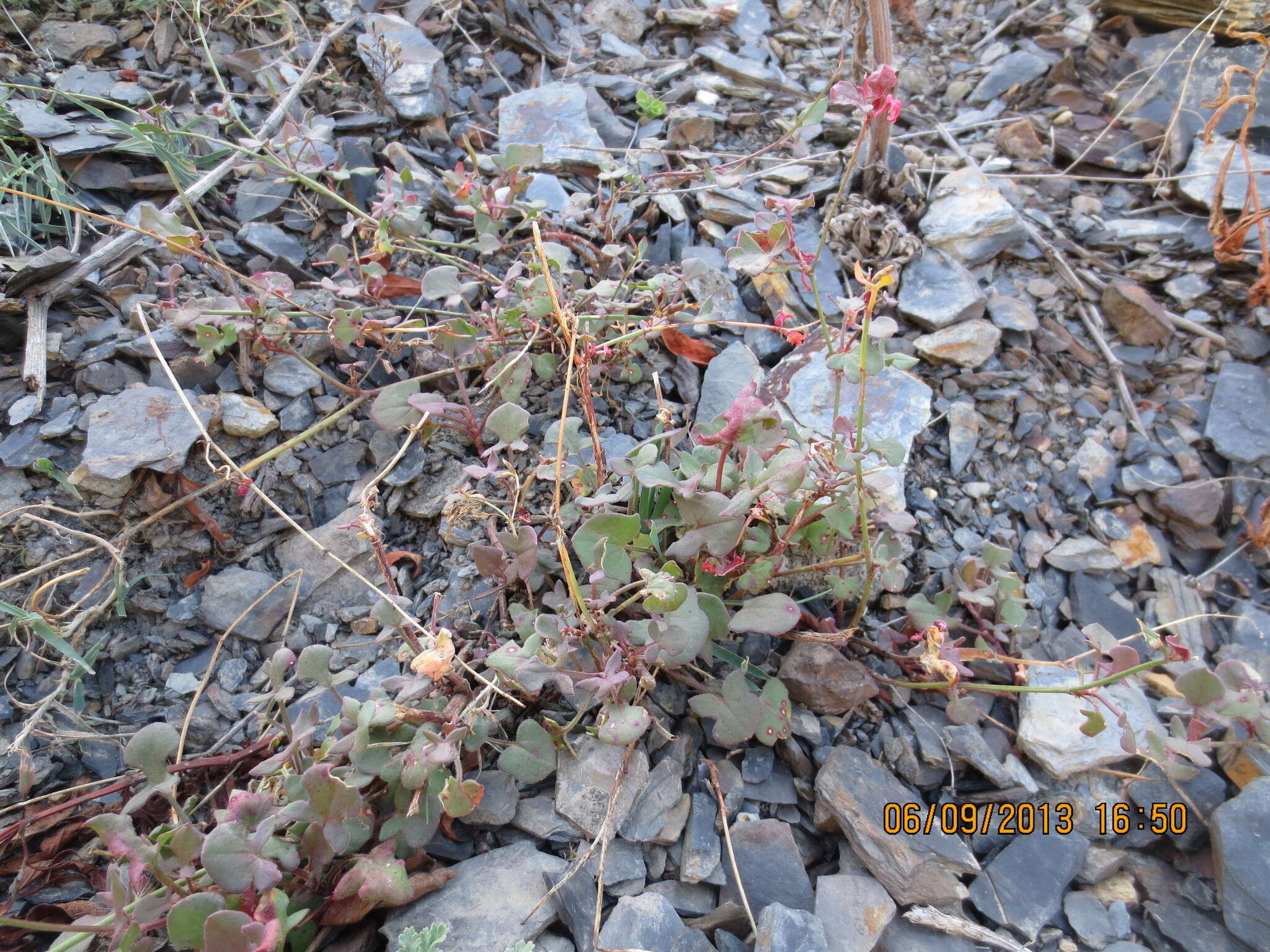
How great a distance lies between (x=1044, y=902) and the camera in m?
1.44

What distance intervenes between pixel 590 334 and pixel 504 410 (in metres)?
0.37

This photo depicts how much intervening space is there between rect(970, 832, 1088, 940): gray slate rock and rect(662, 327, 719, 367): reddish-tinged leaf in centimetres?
129

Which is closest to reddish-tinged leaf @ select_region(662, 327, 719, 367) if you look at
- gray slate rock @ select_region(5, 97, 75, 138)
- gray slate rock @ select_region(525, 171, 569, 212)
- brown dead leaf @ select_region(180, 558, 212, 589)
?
gray slate rock @ select_region(525, 171, 569, 212)

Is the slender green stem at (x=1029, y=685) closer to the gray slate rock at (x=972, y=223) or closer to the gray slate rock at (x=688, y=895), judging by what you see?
the gray slate rock at (x=688, y=895)

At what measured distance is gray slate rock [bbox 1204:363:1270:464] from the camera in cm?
210

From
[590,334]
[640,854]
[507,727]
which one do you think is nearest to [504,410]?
[590,334]

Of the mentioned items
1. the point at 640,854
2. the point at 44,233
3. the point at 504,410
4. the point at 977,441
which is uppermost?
the point at 44,233

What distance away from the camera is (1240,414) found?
214 cm

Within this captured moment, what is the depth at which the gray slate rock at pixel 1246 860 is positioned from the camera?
1414 mm

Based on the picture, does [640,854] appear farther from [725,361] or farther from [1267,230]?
[1267,230]

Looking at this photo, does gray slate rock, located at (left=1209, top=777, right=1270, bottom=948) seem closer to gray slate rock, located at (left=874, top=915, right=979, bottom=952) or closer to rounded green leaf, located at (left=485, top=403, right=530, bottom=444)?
gray slate rock, located at (left=874, top=915, right=979, bottom=952)

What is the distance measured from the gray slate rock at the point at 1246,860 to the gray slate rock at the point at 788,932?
2.71 feet

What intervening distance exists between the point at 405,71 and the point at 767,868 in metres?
2.45

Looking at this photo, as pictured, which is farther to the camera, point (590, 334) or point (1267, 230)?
point (1267, 230)
